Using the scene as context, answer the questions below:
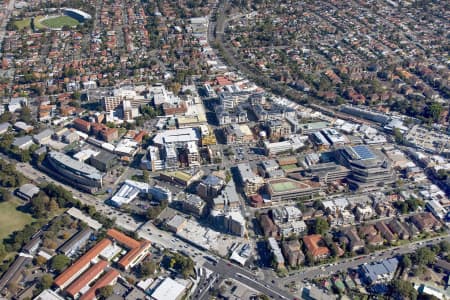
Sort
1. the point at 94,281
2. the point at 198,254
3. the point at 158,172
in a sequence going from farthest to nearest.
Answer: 1. the point at 158,172
2. the point at 198,254
3. the point at 94,281

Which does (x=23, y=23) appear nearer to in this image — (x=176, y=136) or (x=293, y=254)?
(x=176, y=136)

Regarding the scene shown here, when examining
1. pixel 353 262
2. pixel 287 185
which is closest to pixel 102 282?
pixel 287 185

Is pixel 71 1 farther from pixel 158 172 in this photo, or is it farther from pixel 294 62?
pixel 158 172

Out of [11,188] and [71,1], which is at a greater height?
[71,1]

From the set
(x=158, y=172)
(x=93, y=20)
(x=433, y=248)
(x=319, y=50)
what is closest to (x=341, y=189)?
(x=433, y=248)

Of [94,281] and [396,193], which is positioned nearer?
[94,281]

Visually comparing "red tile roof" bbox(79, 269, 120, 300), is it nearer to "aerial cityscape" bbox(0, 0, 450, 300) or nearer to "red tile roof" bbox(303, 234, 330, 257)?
"aerial cityscape" bbox(0, 0, 450, 300)

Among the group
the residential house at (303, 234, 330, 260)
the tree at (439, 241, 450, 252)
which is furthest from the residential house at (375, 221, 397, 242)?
the residential house at (303, 234, 330, 260)

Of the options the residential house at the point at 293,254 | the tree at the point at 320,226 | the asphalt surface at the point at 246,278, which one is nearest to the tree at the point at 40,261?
the asphalt surface at the point at 246,278
